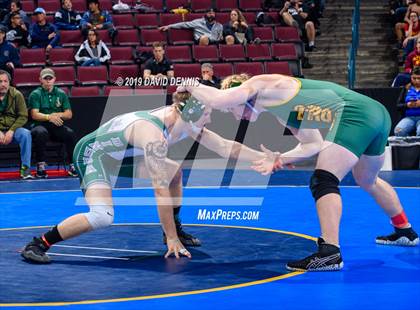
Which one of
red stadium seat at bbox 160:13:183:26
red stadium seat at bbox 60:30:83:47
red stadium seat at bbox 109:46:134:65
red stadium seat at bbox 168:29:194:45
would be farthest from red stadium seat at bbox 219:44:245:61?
red stadium seat at bbox 60:30:83:47

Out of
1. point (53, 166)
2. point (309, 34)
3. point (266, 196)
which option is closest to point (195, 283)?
point (266, 196)

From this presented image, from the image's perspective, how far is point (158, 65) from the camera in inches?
563

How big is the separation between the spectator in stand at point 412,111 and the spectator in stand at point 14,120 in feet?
17.7

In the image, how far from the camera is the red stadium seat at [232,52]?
15.7 meters

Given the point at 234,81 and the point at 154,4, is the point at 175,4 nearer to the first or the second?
A: the point at 154,4

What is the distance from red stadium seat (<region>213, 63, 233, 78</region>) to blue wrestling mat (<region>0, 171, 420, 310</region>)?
5.50 metres

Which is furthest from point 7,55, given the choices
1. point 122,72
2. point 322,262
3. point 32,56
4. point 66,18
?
point 322,262

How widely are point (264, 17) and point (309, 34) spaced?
1.12 m

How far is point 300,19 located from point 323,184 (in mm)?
12009

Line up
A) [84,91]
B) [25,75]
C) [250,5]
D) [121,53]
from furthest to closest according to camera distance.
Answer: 1. [250,5]
2. [121,53]
3. [25,75]
4. [84,91]

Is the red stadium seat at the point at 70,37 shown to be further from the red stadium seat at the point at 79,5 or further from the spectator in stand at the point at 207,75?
the spectator in stand at the point at 207,75

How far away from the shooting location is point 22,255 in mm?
6348

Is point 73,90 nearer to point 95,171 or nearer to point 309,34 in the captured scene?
point 309,34

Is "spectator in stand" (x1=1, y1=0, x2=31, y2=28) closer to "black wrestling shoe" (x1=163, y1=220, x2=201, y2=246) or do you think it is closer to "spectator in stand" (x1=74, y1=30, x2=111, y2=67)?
"spectator in stand" (x1=74, y1=30, x2=111, y2=67)
